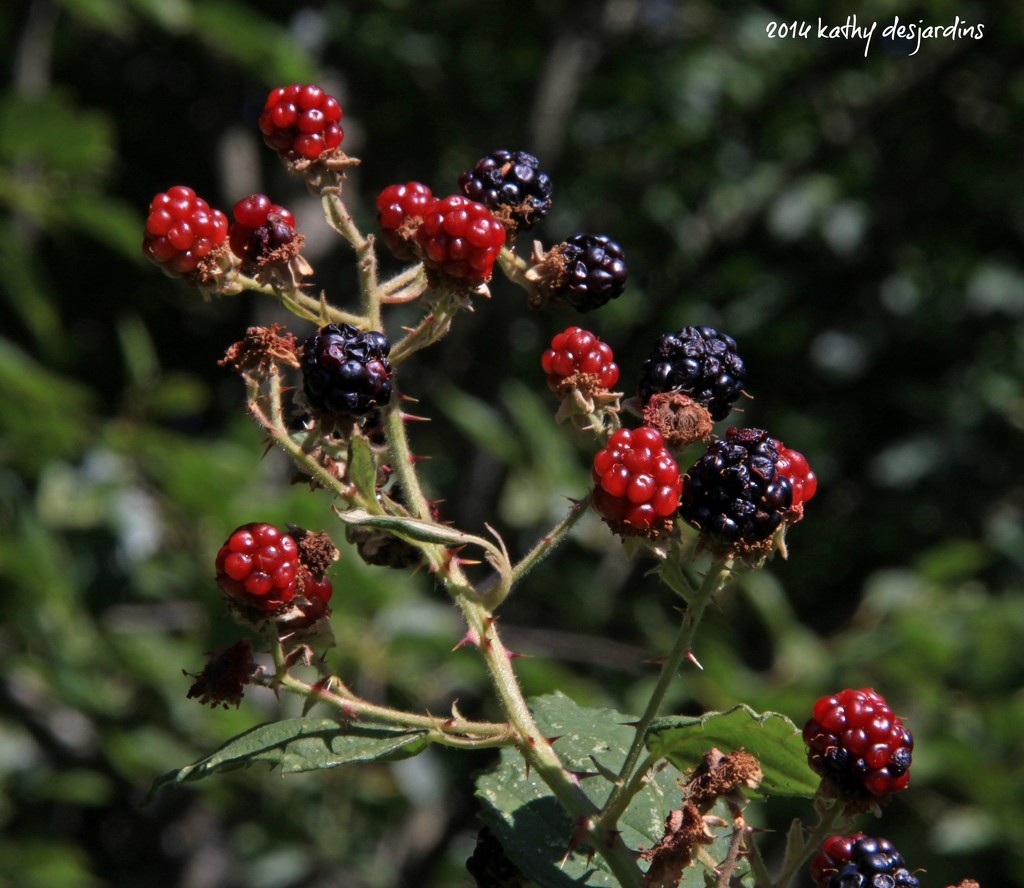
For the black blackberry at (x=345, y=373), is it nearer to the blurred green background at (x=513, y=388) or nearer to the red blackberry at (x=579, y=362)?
the red blackberry at (x=579, y=362)

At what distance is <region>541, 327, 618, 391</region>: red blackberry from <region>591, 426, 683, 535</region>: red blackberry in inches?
10.9

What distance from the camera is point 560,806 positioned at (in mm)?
1906

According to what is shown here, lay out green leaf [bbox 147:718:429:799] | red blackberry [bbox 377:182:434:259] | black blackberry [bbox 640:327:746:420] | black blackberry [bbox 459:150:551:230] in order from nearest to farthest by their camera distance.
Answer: green leaf [bbox 147:718:429:799]
black blackberry [bbox 640:327:746:420]
red blackberry [bbox 377:182:434:259]
black blackberry [bbox 459:150:551:230]

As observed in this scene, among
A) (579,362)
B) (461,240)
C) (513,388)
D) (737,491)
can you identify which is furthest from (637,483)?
(513,388)

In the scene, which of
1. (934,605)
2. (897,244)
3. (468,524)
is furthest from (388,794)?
(897,244)

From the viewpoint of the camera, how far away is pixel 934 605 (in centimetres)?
562

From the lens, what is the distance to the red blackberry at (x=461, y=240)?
6.15ft

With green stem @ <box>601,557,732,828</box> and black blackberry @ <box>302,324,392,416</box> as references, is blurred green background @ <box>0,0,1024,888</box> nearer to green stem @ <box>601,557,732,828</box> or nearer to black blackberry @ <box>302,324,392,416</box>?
green stem @ <box>601,557,732,828</box>

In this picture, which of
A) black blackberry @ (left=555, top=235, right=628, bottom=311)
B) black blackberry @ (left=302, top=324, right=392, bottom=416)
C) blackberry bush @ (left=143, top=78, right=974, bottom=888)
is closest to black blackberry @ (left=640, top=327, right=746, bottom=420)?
blackberry bush @ (left=143, top=78, right=974, bottom=888)

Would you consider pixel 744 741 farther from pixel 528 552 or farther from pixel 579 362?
pixel 579 362

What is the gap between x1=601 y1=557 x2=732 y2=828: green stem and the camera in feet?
5.46

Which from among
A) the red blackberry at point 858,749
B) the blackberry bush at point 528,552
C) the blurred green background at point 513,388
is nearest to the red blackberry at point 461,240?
the blackberry bush at point 528,552

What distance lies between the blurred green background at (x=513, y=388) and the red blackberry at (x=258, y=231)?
10.5ft

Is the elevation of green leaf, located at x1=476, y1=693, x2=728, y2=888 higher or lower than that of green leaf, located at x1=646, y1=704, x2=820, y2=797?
lower
